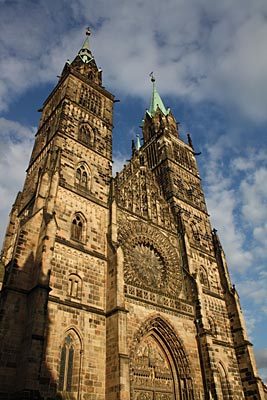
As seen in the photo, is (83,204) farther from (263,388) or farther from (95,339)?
(263,388)

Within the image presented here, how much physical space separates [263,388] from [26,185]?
60.0ft

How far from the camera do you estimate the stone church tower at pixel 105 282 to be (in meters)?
12.1

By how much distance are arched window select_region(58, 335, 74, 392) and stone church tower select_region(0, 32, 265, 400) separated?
2.1 inches

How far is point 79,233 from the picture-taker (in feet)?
53.2

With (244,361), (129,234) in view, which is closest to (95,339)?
(129,234)

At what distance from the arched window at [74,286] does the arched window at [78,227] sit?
203 centimetres

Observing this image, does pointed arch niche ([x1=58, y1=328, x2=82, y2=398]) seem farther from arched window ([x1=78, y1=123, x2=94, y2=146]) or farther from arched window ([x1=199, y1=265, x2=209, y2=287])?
arched window ([x1=78, y1=123, x2=94, y2=146])

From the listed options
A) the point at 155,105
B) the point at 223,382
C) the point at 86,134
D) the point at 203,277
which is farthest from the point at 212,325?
the point at 155,105

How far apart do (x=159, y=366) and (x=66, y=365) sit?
5.46m

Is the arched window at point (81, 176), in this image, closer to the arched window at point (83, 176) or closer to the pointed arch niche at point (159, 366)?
the arched window at point (83, 176)

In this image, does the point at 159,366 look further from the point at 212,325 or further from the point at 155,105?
the point at 155,105

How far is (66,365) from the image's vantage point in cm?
1230

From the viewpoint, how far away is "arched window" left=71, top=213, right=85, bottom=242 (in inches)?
629

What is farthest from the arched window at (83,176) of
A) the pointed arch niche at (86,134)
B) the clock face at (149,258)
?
the clock face at (149,258)
